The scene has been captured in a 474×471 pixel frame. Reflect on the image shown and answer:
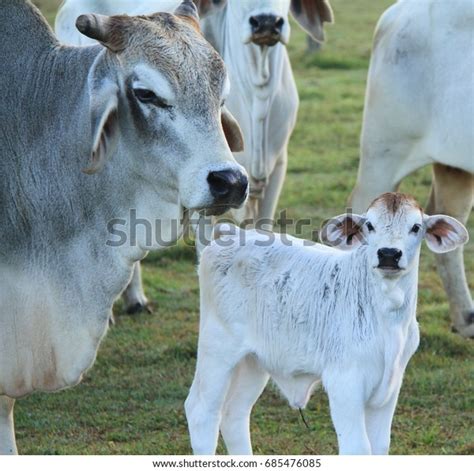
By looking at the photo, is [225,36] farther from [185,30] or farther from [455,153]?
[185,30]

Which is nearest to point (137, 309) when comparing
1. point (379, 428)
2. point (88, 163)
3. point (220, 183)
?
point (379, 428)

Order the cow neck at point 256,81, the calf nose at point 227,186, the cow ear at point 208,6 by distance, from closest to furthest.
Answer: the calf nose at point 227,186 → the cow neck at point 256,81 → the cow ear at point 208,6

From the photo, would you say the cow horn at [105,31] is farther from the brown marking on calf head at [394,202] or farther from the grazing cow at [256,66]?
the grazing cow at [256,66]

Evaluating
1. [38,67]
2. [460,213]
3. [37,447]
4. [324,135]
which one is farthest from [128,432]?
[324,135]

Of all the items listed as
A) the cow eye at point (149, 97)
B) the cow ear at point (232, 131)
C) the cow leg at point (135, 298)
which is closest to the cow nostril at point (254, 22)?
the cow leg at point (135, 298)

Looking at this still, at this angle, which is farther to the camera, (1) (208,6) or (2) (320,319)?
(1) (208,6)

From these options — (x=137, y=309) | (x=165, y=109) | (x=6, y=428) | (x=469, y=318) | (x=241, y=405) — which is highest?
(x=165, y=109)

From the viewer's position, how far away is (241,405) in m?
5.17

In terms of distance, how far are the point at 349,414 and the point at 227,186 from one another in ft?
3.50

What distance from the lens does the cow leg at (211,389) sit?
16.3ft

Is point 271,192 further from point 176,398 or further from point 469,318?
point 176,398

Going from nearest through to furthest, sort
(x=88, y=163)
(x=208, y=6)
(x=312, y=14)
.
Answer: (x=88, y=163)
(x=208, y=6)
(x=312, y=14)

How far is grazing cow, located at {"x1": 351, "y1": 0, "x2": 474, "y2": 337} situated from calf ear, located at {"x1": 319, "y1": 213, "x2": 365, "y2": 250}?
1.79m
